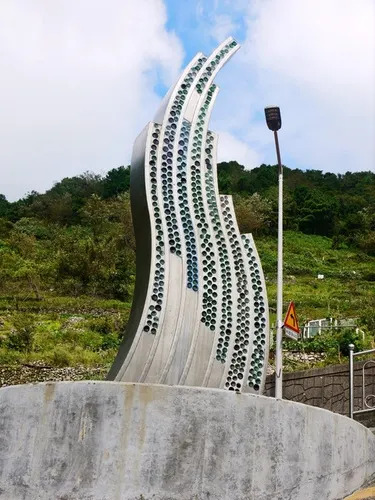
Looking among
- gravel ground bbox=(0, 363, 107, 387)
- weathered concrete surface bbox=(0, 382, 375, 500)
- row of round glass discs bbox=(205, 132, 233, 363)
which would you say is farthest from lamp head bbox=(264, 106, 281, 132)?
gravel ground bbox=(0, 363, 107, 387)

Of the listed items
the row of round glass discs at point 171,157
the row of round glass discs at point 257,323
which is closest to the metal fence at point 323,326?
the row of round glass discs at point 257,323

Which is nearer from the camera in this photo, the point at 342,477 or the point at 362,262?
the point at 342,477

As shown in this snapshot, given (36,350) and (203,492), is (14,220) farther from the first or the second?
(203,492)

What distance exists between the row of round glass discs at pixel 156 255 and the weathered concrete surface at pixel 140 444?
169 cm

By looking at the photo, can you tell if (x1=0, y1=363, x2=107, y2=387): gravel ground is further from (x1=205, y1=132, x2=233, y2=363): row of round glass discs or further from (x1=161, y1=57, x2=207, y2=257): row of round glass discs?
(x1=161, y1=57, x2=207, y2=257): row of round glass discs

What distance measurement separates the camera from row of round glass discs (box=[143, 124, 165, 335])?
28.2 ft

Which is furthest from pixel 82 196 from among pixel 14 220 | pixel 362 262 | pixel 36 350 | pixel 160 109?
pixel 160 109

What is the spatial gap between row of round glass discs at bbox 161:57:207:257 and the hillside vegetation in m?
10.1

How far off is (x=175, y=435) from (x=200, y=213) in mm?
3305

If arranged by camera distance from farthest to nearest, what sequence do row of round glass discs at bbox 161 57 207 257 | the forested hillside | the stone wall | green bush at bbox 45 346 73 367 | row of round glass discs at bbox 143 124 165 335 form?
the forested hillside, green bush at bbox 45 346 73 367, the stone wall, row of round glass discs at bbox 161 57 207 257, row of round glass discs at bbox 143 124 165 335

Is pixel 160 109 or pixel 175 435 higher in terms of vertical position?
pixel 160 109

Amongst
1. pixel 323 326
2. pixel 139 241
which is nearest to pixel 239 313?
pixel 139 241

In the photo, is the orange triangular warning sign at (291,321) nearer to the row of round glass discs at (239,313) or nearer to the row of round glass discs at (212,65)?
the row of round glass discs at (239,313)

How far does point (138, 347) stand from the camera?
846 centimetres
